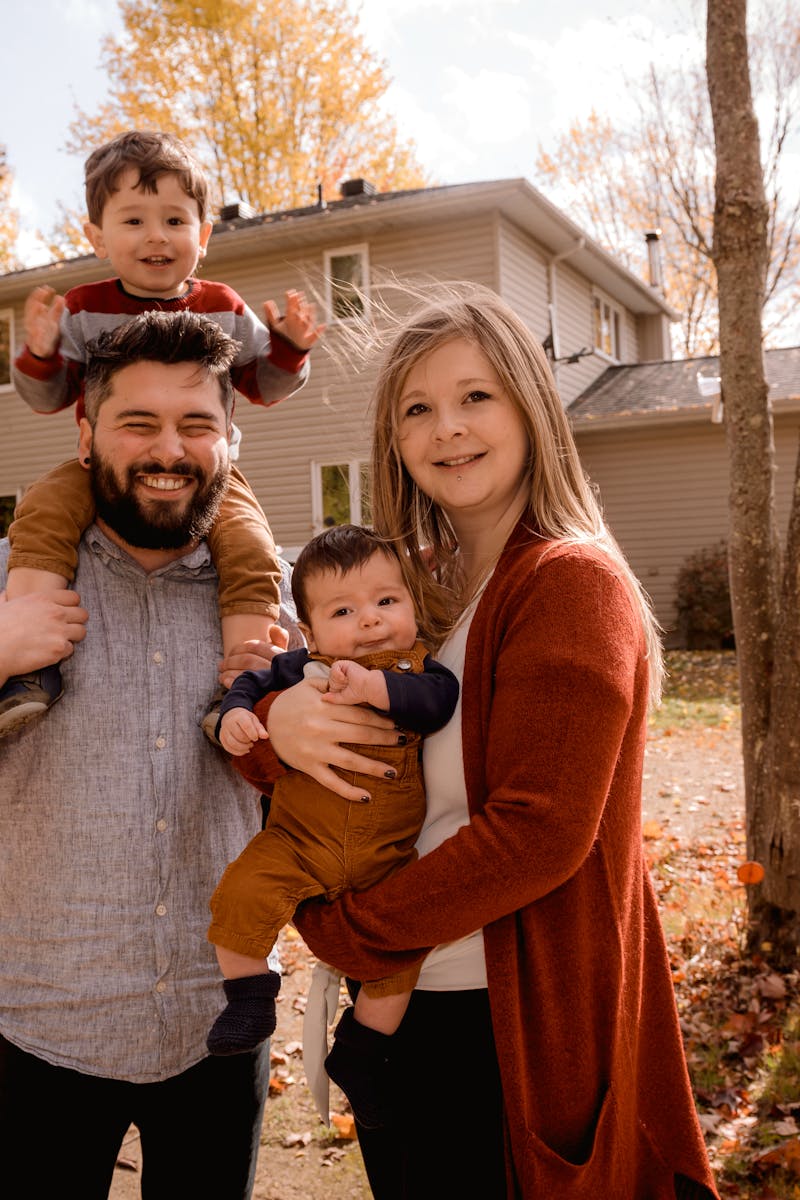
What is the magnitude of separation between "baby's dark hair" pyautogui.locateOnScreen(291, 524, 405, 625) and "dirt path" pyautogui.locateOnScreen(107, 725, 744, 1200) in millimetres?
1181

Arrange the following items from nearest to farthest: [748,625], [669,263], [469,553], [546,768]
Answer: [546,768] → [469,553] → [748,625] → [669,263]

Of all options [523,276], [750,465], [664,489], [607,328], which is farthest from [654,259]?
[750,465]

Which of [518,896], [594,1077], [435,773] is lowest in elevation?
[594,1077]

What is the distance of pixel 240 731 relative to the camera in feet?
7.47

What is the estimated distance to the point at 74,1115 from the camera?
2336 mm

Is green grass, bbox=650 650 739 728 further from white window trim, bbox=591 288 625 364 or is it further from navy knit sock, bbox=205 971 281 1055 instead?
navy knit sock, bbox=205 971 281 1055

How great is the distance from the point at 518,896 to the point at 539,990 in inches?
7.9

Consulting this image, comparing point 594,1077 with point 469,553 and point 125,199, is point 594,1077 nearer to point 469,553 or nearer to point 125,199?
point 469,553

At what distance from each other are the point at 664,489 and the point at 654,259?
872 cm

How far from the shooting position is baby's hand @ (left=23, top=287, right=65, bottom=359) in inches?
117

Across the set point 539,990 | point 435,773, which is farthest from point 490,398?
point 539,990

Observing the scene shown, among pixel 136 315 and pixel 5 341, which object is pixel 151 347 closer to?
pixel 136 315

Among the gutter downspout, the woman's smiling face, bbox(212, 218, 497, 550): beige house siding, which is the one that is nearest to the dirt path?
the woman's smiling face

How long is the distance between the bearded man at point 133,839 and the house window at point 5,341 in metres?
19.3
